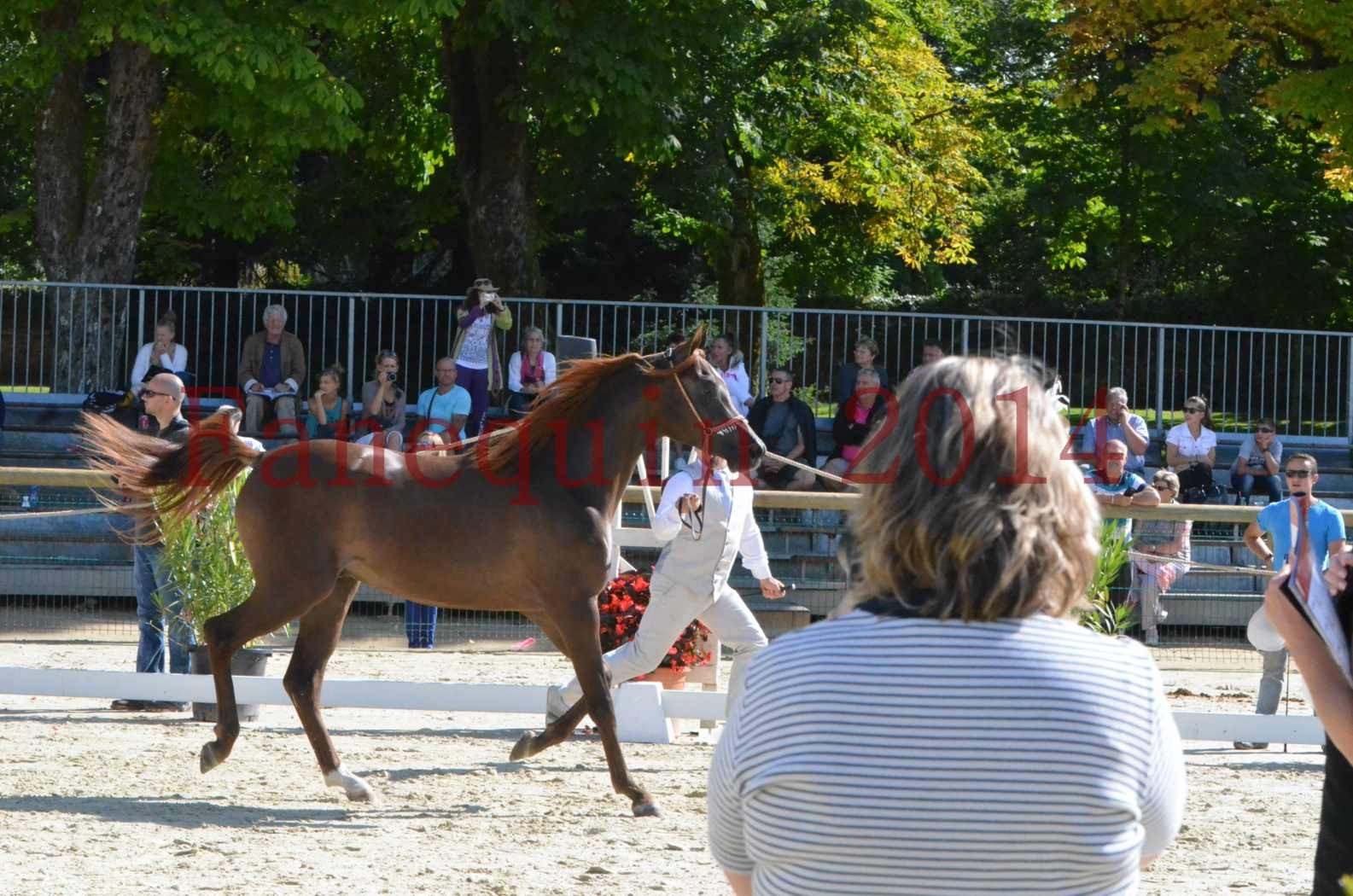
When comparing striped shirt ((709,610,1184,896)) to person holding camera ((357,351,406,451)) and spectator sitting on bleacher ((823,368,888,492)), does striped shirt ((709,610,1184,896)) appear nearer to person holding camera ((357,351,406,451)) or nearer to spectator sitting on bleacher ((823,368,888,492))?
spectator sitting on bleacher ((823,368,888,492))

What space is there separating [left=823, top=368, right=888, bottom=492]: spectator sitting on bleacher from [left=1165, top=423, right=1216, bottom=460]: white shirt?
2665mm

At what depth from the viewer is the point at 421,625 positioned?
11.7 m

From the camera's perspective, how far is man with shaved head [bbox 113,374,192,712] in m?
9.05

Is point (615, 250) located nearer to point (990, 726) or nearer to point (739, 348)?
point (739, 348)

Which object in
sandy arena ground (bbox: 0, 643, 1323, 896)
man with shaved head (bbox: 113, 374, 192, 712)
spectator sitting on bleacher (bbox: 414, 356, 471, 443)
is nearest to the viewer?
sandy arena ground (bbox: 0, 643, 1323, 896)

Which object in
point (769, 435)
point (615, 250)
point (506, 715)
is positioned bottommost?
point (506, 715)

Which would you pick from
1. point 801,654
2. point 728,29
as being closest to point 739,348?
point 728,29

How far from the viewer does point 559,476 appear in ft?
23.3

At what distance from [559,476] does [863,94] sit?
16.6m

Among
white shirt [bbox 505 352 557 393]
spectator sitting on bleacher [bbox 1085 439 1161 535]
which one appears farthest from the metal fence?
spectator sitting on bleacher [bbox 1085 439 1161 535]

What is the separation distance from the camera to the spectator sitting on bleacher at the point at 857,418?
48.2ft

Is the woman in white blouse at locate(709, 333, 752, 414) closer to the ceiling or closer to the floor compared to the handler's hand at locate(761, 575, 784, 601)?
closer to the ceiling

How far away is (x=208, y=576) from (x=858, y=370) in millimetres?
7651

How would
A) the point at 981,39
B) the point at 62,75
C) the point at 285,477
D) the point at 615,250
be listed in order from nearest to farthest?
1. the point at 285,477
2. the point at 62,75
3. the point at 615,250
4. the point at 981,39
